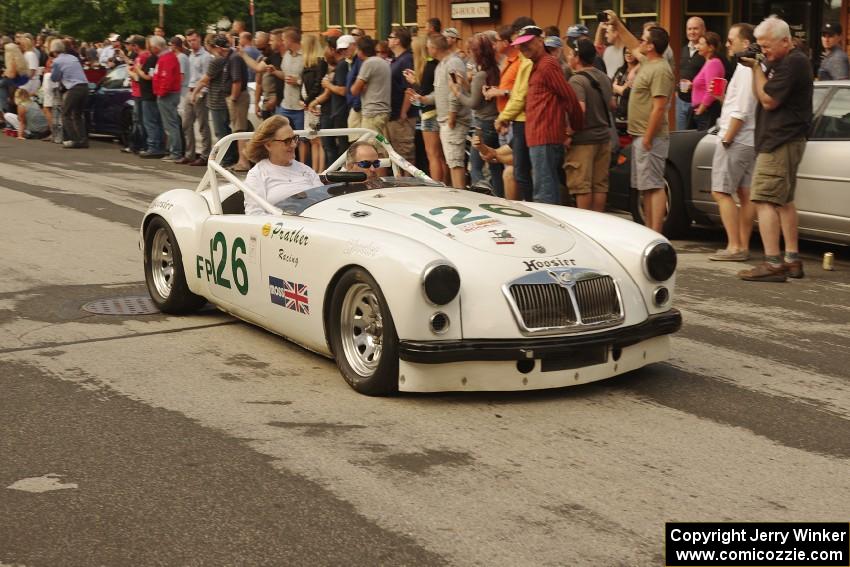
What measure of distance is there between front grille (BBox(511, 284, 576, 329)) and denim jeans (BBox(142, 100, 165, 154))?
50.3ft

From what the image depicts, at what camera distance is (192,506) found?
4.71 m

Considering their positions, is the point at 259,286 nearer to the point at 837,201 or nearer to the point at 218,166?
the point at 218,166

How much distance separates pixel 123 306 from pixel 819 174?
5.67m

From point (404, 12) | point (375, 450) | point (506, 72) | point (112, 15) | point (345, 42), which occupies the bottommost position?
point (375, 450)

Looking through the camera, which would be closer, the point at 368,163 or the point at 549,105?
the point at 368,163

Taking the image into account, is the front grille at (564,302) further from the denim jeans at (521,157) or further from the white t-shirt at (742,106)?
the denim jeans at (521,157)

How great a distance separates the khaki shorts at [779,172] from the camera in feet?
31.5

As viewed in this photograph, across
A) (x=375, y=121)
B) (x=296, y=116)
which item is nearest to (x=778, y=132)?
(x=375, y=121)

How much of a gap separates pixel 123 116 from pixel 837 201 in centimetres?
1533

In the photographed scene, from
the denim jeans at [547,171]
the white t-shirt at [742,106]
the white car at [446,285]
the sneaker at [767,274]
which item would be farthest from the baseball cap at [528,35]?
the white car at [446,285]

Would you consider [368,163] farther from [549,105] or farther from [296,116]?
[296,116]

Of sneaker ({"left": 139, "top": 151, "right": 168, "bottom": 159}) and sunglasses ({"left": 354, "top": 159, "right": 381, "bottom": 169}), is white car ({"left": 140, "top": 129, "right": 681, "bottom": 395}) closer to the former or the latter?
sunglasses ({"left": 354, "top": 159, "right": 381, "bottom": 169})

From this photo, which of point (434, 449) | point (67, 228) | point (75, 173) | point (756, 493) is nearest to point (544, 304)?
point (434, 449)

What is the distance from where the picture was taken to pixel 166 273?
841cm
